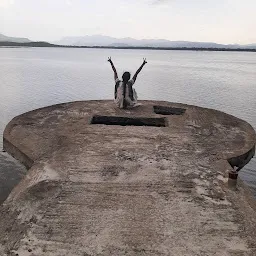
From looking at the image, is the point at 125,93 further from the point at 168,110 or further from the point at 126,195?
the point at 126,195

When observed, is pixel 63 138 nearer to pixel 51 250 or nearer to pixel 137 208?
pixel 137 208

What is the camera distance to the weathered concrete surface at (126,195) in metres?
3.69

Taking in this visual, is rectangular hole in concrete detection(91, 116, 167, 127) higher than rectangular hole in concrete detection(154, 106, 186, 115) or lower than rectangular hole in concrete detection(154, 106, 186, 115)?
higher

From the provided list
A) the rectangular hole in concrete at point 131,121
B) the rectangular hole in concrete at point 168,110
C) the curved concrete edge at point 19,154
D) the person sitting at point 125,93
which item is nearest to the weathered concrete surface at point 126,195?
the curved concrete edge at point 19,154

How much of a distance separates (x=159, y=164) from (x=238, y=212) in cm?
170

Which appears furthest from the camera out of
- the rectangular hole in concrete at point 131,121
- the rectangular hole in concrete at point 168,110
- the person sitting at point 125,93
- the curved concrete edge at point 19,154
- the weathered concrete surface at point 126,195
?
the rectangular hole in concrete at point 168,110

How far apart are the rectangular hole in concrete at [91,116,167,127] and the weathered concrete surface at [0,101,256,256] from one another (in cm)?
108

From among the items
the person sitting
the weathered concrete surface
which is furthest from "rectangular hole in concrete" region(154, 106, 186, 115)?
the weathered concrete surface

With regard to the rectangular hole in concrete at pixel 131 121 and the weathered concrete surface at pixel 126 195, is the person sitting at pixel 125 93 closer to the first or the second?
the rectangular hole in concrete at pixel 131 121

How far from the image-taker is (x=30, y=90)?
23.8 metres

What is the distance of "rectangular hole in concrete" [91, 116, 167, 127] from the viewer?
8844 millimetres

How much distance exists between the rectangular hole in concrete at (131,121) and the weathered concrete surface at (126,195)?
1078 millimetres

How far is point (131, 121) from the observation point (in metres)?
8.87

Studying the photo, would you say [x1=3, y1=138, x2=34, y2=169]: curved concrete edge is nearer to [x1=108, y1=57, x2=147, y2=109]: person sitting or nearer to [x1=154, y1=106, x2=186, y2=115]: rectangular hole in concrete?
[x1=108, y1=57, x2=147, y2=109]: person sitting
